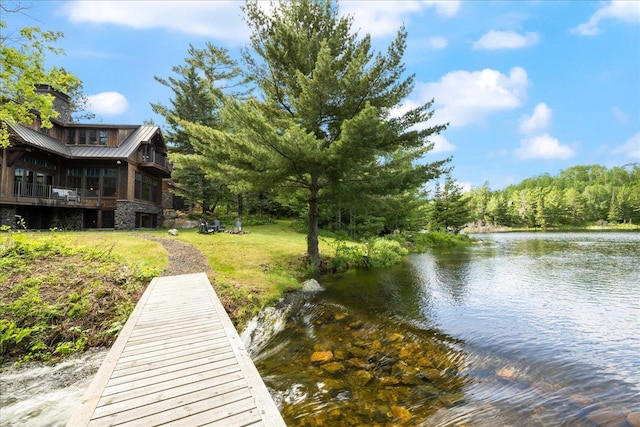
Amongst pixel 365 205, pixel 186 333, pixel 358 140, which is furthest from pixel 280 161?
pixel 186 333

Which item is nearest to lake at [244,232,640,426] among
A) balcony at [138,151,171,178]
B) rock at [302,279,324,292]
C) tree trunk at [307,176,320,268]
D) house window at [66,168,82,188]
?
rock at [302,279,324,292]

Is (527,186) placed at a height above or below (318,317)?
above

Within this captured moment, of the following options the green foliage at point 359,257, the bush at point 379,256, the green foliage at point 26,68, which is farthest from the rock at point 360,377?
the green foliage at point 26,68

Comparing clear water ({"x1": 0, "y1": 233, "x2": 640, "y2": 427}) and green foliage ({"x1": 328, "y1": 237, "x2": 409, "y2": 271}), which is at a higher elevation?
green foliage ({"x1": 328, "y1": 237, "x2": 409, "y2": 271})

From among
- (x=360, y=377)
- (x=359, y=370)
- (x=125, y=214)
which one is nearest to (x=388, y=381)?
(x=360, y=377)

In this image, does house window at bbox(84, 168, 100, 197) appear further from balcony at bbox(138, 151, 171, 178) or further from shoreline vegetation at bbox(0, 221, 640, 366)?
shoreline vegetation at bbox(0, 221, 640, 366)

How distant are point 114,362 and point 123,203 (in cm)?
2351

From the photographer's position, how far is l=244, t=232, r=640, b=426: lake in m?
4.64

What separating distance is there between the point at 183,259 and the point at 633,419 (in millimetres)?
13549

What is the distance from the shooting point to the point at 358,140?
11.0m

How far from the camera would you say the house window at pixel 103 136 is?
83.3 feet

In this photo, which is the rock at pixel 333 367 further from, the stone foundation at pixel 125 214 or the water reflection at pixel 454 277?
the stone foundation at pixel 125 214

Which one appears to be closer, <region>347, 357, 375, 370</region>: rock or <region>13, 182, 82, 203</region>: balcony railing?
<region>347, 357, 375, 370</region>: rock

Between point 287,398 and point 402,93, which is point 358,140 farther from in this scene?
point 287,398
